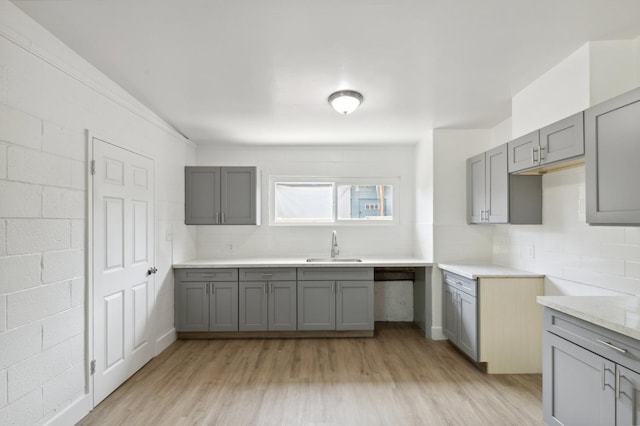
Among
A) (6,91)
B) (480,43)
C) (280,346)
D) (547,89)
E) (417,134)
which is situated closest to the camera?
(6,91)

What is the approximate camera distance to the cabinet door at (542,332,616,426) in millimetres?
1613

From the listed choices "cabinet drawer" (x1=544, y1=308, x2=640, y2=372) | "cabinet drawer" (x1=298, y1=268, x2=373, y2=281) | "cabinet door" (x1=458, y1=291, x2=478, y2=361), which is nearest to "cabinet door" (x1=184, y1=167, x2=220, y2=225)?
"cabinet drawer" (x1=298, y1=268, x2=373, y2=281)

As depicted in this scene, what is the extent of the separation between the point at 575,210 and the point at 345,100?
2.06m

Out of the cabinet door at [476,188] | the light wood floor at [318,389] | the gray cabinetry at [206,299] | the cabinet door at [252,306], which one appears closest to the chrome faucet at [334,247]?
the cabinet door at [252,306]

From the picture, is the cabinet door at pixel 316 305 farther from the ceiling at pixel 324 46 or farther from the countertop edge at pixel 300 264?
the ceiling at pixel 324 46

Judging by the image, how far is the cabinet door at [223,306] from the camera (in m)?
3.86

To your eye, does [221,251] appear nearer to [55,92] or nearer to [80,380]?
[80,380]

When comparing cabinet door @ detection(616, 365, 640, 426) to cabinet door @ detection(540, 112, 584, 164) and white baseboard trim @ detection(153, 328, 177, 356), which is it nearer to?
cabinet door @ detection(540, 112, 584, 164)

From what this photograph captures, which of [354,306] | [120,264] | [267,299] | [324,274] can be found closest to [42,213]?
A: [120,264]

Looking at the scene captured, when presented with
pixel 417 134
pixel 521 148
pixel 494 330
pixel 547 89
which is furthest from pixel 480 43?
pixel 494 330

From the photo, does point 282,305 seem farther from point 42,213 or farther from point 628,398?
point 628,398

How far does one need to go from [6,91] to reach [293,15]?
5.06 ft

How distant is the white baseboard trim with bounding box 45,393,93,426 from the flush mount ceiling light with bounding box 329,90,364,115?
291 cm

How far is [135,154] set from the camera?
2996 mm
